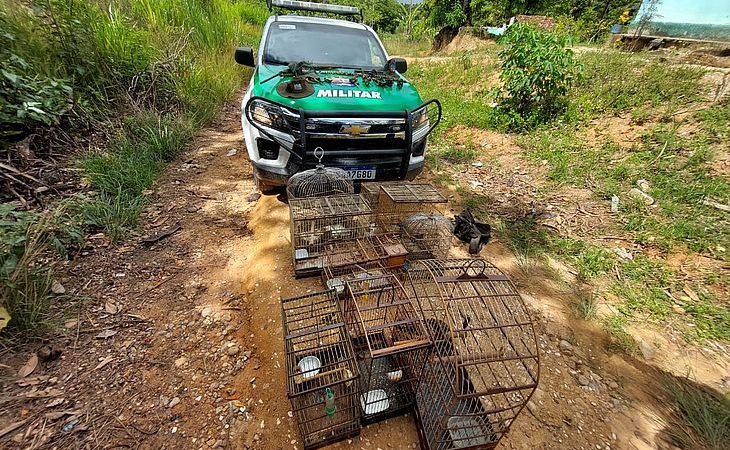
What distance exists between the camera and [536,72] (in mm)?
5406

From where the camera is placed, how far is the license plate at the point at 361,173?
11.1ft

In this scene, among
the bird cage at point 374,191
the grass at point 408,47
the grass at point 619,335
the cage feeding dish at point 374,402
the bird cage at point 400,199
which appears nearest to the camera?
the cage feeding dish at point 374,402

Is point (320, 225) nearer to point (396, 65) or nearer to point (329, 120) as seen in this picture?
point (329, 120)

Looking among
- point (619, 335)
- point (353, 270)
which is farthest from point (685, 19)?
point (353, 270)

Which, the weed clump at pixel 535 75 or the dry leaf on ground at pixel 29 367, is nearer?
the dry leaf on ground at pixel 29 367

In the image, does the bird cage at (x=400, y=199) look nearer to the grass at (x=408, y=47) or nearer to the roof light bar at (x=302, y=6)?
the roof light bar at (x=302, y=6)

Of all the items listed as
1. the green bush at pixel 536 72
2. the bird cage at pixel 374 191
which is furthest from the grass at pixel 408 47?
the bird cage at pixel 374 191

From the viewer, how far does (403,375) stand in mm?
2023

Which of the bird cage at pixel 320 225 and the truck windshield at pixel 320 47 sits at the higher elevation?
the truck windshield at pixel 320 47

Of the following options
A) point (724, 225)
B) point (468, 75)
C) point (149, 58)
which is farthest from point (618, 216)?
point (149, 58)

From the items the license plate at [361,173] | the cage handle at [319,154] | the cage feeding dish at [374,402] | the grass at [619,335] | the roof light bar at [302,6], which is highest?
the roof light bar at [302,6]

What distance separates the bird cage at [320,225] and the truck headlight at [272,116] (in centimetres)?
82

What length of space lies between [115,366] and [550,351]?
3.10 m

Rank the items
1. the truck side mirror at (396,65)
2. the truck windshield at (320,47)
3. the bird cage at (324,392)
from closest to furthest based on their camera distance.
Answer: the bird cage at (324,392), the truck windshield at (320,47), the truck side mirror at (396,65)
